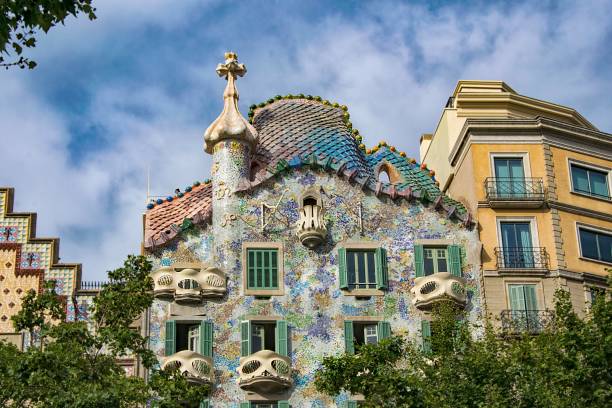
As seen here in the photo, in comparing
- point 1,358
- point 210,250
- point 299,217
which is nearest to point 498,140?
point 299,217

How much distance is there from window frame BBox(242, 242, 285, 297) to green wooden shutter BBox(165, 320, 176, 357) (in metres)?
2.35

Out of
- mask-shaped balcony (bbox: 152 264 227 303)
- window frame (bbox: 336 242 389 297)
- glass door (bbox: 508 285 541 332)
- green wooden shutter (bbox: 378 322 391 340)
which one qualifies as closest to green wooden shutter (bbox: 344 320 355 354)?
green wooden shutter (bbox: 378 322 391 340)

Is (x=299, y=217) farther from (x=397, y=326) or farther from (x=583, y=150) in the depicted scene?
(x=583, y=150)

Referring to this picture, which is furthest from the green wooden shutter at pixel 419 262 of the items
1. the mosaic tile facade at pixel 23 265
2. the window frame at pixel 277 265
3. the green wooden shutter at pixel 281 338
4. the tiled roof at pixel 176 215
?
the mosaic tile facade at pixel 23 265

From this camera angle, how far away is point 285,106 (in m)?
45.4

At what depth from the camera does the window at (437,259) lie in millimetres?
41000

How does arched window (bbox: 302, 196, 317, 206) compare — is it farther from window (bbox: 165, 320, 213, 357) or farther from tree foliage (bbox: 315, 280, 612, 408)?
tree foliage (bbox: 315, 280, 612, 408)

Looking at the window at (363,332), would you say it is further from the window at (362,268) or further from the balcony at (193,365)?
the balcony at (193,365)

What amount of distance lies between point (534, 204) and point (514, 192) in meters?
0.73

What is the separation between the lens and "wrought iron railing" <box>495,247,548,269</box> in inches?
1625

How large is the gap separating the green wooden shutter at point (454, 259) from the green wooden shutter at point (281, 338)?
5.32 meters

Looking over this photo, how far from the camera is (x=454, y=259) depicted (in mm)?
41156

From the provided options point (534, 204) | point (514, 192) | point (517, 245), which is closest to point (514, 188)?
point (514, 192)

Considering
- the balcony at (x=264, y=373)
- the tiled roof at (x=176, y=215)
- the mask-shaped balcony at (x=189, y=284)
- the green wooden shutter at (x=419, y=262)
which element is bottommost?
the balcony at (x=264, y=373)
